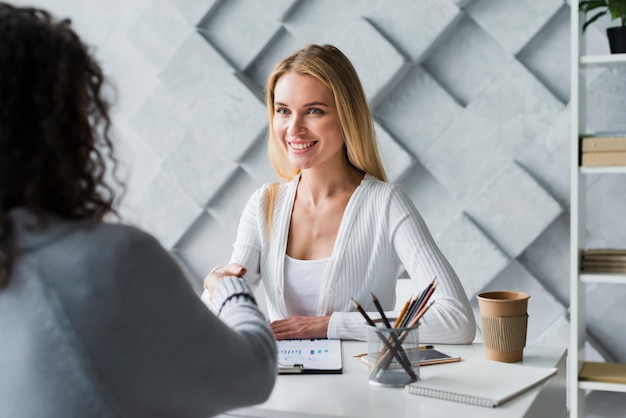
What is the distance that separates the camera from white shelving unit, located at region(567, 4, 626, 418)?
184cm

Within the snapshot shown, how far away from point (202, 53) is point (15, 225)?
6.41 feet

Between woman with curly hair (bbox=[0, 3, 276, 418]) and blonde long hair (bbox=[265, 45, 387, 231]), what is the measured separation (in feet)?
3.26

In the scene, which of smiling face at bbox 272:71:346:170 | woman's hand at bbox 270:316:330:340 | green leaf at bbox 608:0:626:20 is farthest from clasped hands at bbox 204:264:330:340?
green leaf at bbox 608:0:626:20

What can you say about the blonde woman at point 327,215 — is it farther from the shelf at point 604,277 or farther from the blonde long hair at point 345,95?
the shelf at point 604,277

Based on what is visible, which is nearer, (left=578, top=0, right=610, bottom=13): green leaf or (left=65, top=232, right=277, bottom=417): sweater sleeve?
(left=65, top=232, right=277, bottom=417): sweater sleeve

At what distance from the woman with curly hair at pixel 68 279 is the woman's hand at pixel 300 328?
68 cm

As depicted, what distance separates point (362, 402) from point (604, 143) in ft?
3.70

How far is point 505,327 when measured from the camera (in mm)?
1268

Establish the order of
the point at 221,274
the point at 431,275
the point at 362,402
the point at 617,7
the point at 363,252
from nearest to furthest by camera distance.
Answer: the point at 362,402 < the point at 221,274 < the point at 431,275 < the point at 363,252 < the point at 617,7

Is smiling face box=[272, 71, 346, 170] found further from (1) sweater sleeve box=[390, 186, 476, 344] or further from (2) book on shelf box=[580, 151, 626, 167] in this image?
(2) book on shelf box=[580, 151, 626, 167]

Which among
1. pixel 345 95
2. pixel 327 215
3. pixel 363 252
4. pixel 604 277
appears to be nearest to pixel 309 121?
pixel 345 95

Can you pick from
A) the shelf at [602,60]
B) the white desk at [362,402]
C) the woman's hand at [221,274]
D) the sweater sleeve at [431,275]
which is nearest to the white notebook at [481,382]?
the white desk at [362,402]

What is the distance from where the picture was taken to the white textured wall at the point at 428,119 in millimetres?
2139

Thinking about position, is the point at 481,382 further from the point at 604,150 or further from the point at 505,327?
the point at 604,150
